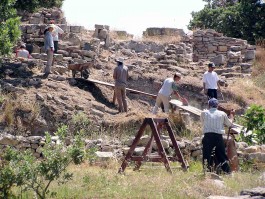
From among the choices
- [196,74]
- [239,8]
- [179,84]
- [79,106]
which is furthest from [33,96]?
[239,8]

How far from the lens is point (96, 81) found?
69.1 feet

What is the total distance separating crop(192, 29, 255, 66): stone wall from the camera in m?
27.7

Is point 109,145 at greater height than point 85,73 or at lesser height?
lesser

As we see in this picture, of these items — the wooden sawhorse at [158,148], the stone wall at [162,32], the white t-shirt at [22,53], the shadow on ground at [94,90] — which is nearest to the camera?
the wooden sawhorse at [158,148]

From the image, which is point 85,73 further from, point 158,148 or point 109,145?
point 158,148

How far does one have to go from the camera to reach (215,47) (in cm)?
2805

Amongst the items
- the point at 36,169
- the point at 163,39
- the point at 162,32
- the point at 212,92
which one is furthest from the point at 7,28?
the point at 162,32

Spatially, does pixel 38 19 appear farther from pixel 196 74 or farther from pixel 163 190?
pixel 163 190

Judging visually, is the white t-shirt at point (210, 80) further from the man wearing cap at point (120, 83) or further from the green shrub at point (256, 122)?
the green shrub at point (256, 122)

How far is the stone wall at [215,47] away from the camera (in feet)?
90.9

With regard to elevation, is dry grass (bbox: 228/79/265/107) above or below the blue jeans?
below

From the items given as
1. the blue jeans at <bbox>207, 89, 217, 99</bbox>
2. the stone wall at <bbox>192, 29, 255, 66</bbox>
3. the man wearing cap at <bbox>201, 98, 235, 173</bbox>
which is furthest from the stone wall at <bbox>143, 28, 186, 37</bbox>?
the man wearing cap at <bbox>201, 98, 235, 173</bbox>

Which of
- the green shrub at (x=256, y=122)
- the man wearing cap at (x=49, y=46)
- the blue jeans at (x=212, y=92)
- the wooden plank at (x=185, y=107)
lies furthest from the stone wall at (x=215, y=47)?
the green shrub at (x=256, y=122)

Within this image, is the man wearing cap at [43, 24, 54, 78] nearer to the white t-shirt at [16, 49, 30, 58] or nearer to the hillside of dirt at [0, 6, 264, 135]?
the hillside of dirt at [0, 6, 264, 135]
